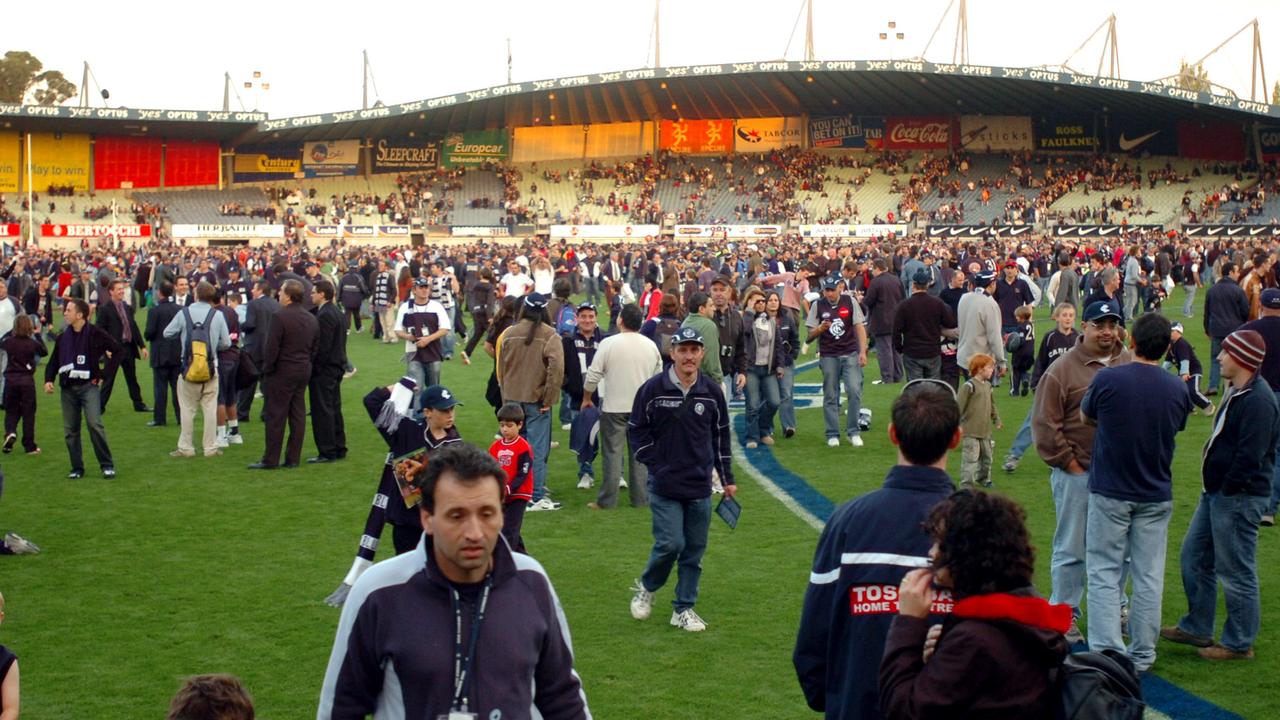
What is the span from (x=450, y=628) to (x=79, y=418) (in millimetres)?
10226

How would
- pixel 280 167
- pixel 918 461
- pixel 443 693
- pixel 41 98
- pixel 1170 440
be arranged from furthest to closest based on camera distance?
A: 1. pixel 41 98
2. pixel 280 167
3. pixel 1170 440
4. pixel 918 461
5. pixel 443 693

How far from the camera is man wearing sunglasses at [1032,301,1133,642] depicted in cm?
649

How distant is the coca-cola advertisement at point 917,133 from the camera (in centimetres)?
6488

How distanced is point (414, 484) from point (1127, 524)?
3.35 meters

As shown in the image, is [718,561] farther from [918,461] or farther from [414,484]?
[918,461]

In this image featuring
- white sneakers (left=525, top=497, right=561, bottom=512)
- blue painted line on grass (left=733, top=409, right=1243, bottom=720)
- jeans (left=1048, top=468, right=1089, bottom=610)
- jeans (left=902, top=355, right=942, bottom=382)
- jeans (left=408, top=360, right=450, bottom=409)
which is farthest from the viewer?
jeans (left=408, top=360, right=450, bottom=409)

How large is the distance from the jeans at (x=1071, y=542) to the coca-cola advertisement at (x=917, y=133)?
6068 centimetres

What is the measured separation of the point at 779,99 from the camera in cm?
6306

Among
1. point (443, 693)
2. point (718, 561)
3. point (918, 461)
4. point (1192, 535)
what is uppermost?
point (918, 461)

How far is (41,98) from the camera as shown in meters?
84.7

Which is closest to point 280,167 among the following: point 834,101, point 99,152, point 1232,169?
point 99,152

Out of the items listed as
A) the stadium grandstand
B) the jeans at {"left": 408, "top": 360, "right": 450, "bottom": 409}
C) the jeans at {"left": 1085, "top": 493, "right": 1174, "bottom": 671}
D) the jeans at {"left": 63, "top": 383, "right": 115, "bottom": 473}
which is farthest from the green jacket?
the stadium grandstand

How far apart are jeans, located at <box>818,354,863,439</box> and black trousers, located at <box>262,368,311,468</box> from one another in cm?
506

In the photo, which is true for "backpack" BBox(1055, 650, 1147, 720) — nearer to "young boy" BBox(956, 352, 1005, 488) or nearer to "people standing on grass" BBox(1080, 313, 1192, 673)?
"people standing on grass" BBox(1080, 313, 1192, 673)
